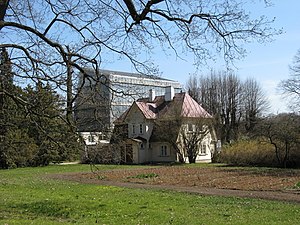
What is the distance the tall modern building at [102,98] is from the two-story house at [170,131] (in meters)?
30.9

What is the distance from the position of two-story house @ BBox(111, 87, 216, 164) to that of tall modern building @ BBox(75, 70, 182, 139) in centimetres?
3094

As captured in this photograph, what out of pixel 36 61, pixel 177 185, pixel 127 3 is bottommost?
pixel 177 185

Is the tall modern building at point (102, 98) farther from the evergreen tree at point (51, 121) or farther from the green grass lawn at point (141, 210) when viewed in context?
the green grass lawn at point (141, 210)

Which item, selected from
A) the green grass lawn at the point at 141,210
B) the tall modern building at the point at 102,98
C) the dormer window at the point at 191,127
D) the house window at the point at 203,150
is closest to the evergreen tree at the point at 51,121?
the tall modern building at the point at 102,98

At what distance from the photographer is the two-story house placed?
155 feet

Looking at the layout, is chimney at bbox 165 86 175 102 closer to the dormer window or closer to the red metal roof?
the red metal roof

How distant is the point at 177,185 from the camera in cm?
2231

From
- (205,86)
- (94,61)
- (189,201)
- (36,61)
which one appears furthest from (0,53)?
(205,86)

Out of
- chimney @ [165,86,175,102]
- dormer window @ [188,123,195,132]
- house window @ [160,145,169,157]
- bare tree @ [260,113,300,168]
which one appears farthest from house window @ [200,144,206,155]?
bare tree @ [260,113,300,168]

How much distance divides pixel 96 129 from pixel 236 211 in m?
4.68

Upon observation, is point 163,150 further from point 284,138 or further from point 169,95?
point 284,138

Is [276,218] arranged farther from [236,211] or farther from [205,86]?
[205,86]

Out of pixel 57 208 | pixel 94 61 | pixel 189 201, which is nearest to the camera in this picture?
pixel 94 61

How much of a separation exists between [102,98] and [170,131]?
35.3m
